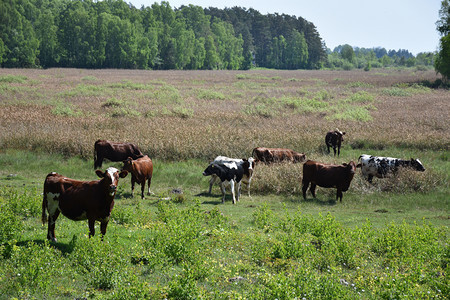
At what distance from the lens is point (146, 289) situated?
23.2ft

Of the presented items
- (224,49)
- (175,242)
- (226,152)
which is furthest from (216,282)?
(224,49)

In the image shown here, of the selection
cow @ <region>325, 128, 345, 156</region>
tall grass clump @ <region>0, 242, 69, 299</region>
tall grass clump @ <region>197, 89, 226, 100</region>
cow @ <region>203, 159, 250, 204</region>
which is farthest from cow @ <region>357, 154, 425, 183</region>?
tall grass clump @ <region>197, 89, 226, 100</region>

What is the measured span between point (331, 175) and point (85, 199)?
10627 mm

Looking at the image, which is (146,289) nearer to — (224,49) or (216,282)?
(216,282)

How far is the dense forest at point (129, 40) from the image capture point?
302 ft

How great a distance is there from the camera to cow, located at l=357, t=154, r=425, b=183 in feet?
62.3

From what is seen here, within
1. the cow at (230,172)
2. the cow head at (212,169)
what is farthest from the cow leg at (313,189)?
the cow head at (212,169)

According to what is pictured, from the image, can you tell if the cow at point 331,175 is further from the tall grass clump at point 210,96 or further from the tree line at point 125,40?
the tree line at point 125,40

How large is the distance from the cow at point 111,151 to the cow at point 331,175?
762cm

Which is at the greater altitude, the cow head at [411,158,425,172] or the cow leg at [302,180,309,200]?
the cow head at [411,158,425,172]

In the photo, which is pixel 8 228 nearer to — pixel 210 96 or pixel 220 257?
pixel 220 257

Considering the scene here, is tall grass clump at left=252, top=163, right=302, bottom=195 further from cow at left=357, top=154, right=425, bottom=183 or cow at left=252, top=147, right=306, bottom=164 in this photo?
cow at left=357, top=154, right=425, bottom=183

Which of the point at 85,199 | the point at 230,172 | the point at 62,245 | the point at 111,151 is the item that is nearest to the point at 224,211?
the point at 230,172

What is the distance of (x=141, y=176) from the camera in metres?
16.8
